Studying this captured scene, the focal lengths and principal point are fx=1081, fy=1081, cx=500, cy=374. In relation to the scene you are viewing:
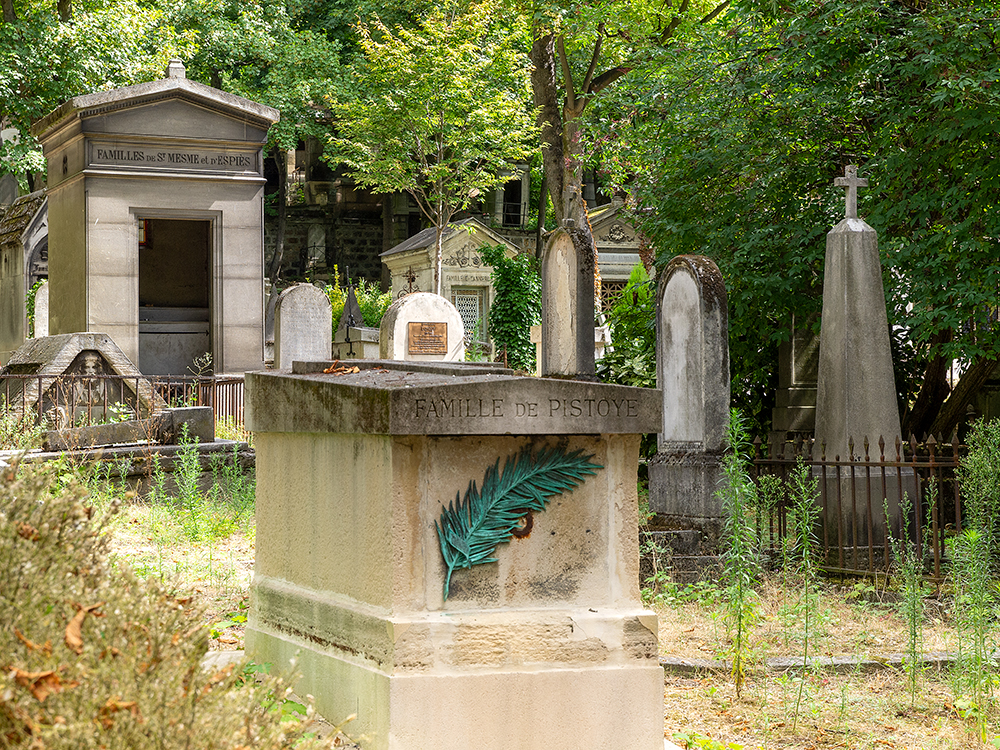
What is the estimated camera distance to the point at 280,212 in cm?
3781

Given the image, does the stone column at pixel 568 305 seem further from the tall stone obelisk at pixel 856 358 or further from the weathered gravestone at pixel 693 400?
the tall stone obelisk at pixel 856 358

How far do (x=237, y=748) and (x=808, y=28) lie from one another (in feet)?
31.8

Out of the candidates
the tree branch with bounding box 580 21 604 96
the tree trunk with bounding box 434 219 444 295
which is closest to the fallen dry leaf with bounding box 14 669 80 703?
the tree branch with bounding box 580 21 604 96

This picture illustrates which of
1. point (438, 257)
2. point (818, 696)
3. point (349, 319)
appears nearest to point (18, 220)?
point (349, 319)

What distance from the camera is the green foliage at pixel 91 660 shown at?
7.13 ft

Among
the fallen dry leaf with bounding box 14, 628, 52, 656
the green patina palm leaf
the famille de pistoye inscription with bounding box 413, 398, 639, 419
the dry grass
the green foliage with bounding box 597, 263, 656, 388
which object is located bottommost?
the dry grass

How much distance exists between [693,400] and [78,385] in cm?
615

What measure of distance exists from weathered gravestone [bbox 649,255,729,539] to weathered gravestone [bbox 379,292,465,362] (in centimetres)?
863

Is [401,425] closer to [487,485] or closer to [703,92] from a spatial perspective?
[487,485]

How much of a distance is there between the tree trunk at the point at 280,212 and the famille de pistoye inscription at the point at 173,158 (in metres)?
22.6

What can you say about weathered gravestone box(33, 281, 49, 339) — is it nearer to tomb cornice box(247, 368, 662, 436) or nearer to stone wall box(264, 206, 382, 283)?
tomb cornice box(247, 368, 662, 436)

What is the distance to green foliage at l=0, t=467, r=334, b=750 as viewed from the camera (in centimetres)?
217

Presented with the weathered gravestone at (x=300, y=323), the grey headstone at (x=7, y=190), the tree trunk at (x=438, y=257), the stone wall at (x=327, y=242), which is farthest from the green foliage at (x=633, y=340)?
the stone wall at (x=327, y=242)

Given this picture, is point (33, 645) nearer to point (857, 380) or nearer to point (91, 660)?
point (91, 660)
